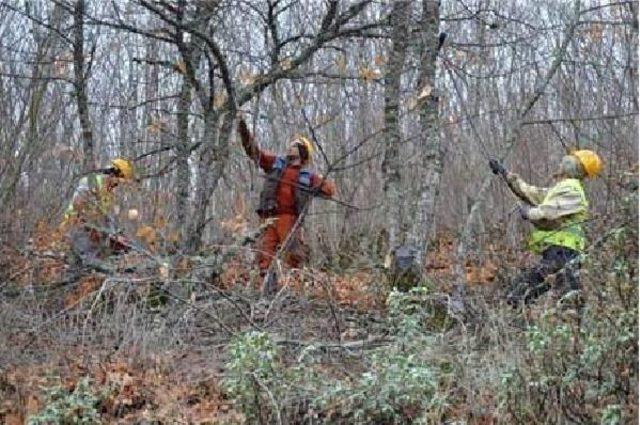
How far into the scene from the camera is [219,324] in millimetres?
7047

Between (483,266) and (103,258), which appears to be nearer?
(103,258)

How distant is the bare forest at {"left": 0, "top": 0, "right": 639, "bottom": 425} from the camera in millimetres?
4953

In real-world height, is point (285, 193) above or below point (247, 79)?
below

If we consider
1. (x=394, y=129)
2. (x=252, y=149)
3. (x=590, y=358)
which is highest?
(x=394, y=129)

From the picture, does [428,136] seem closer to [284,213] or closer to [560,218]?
[560,218]

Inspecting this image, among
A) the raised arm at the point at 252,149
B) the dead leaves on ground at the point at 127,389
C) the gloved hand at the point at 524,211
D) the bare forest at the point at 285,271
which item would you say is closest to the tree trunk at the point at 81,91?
the bare forest at the point at 285,271

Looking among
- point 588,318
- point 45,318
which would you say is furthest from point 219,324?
point 588,318

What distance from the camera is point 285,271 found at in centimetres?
810

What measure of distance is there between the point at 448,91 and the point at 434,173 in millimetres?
6473

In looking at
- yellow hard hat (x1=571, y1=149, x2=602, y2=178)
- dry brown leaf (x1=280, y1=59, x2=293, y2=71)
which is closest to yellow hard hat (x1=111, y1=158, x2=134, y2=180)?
dry brown leaf (x1=280, y1=59, x2=293, y2=71)

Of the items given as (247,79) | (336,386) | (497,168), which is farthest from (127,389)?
(247,79)

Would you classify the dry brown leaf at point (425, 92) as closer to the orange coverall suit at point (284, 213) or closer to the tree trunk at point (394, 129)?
the tree trunk at point (394, 129)

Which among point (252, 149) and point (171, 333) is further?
point (252, 149)

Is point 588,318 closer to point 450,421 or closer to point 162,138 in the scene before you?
point 450,421
